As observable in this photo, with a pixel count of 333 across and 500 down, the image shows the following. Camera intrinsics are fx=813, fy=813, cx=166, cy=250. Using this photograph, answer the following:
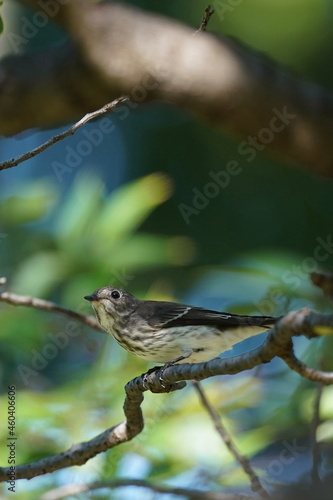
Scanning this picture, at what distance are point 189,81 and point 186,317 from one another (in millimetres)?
1664

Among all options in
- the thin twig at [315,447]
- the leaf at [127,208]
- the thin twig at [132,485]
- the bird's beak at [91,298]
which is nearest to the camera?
the thin twig at [315,447]

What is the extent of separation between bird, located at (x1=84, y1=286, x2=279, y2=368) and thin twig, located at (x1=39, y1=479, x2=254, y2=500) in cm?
41

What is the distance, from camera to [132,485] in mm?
2621

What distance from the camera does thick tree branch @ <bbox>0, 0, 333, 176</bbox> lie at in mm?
4119

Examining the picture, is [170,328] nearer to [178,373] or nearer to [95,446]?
[95,446]

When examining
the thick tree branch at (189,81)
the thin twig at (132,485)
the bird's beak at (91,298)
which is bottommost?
the thin twig at (132,485)

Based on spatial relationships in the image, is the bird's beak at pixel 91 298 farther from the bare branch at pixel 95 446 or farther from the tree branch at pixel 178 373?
the bare branch at pixel 95 446

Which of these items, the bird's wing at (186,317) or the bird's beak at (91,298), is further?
the bird's beak at (91,298)

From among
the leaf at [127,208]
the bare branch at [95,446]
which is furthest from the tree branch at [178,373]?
the leaf at [127,208]

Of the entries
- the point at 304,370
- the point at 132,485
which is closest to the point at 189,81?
the point at 132,485

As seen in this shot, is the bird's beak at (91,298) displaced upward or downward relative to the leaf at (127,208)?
downward

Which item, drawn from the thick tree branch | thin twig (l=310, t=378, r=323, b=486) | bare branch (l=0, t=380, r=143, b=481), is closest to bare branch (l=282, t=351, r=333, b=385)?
thin twig (l=310, t=378, r=323, b=486)

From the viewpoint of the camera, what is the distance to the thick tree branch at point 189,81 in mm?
4119

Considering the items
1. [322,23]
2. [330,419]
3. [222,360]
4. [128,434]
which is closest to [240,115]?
[330,419]
